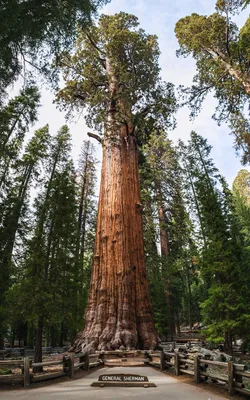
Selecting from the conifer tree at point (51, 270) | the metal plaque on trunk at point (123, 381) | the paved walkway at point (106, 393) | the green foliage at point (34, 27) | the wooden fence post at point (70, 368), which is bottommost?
the paved walkway at point (106, 393)

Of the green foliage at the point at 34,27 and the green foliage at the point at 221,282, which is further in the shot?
the green foliage at the point at 221,282

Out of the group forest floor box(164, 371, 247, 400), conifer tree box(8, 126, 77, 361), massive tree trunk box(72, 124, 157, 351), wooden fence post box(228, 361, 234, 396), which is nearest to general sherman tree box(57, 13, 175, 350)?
massive tree trunk box(72, 124, 157, 351)

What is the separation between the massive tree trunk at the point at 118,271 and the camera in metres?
9.86

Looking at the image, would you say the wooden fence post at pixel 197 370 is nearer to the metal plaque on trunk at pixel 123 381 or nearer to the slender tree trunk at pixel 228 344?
the metal plaque on trunk at pixel 123 381

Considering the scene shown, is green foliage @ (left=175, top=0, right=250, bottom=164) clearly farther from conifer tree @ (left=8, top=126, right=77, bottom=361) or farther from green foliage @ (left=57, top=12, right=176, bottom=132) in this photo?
conifer tree @ (left=8, top=126, right=77, bottom=361)

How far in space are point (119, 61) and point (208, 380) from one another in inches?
578

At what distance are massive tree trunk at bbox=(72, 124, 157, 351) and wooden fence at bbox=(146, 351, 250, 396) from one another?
1.29m

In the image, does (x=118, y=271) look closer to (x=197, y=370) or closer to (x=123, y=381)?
(x=197, y=370)

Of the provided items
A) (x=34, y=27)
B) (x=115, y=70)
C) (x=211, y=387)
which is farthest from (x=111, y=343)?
(x=115, y=70)

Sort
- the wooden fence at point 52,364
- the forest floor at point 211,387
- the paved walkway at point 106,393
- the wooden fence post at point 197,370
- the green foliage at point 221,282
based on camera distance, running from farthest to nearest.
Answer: the green foliage at point 221,282, the wooden fence post at point 197,370, the wooden fence at point 52,364, the forest floor at point 211,387, the paved walkway at point 106,393

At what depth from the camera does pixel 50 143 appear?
20781 millimetres

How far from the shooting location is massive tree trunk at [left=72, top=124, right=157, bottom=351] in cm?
986

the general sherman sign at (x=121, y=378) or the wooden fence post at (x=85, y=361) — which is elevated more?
the wooden fence post at (x=85, y=361)

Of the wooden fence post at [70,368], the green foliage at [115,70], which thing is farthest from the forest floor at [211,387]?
the green foliage at [115,70]
